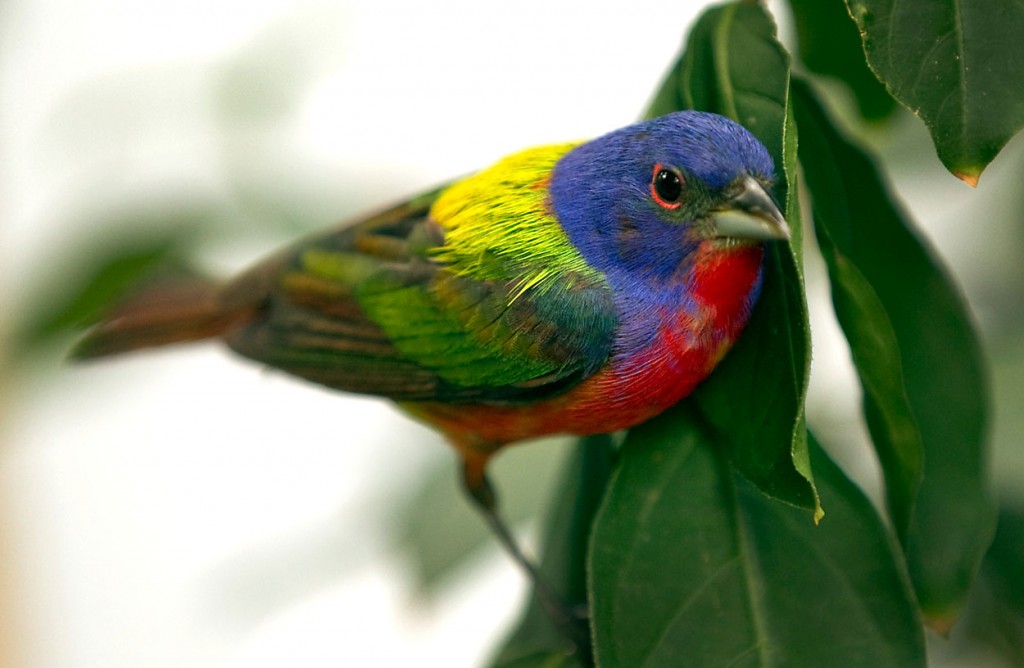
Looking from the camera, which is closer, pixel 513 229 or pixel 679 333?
pixel 679 333

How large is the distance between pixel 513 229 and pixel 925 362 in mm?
508

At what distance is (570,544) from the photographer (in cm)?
130

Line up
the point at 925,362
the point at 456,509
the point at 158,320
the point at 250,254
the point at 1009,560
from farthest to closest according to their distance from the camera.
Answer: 1. the point at 250,254
2. the point at 456,509
3. the point at 158,320
4. the point at 1009,560
5. the point at 925,362

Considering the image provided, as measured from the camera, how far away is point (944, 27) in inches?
35.8

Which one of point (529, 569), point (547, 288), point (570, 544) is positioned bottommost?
point (529, 569)

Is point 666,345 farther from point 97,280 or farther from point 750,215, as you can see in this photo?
point 97,280

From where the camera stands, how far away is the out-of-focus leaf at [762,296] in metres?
0.88

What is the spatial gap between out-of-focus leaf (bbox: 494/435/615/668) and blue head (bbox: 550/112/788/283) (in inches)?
9.8

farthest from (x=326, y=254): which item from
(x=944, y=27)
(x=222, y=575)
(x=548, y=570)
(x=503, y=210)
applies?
(x=222, y=575)

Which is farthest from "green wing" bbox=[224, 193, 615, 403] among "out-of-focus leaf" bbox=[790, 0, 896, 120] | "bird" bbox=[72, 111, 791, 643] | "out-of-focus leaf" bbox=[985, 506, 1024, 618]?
"out-of-focus leaf" bbox=[985, 506, 1024, 618]

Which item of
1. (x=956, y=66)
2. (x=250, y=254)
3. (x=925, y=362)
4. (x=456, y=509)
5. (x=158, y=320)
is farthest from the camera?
(x=250, y=254)

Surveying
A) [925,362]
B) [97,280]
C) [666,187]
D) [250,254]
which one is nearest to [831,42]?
[666,187]

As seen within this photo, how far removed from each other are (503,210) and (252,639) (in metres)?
Result: 2.68

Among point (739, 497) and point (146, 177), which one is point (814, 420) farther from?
point (146, 177)
